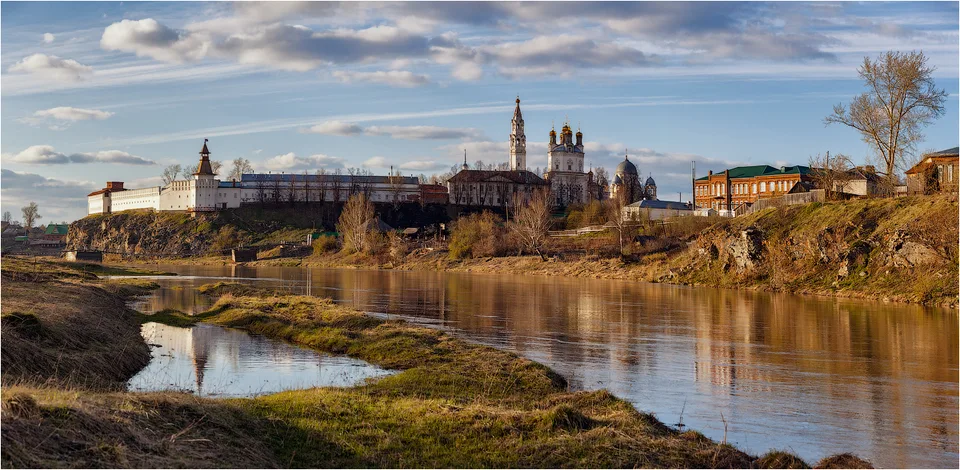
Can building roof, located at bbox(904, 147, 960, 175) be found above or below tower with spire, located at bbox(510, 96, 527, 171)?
below

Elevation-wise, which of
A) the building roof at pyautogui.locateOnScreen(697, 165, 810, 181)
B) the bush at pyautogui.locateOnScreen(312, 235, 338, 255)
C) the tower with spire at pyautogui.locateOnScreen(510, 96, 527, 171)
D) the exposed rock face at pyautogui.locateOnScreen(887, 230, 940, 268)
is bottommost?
the exposed rock face at pyautogui.locateOnScreen(887, 230, 940, 268)

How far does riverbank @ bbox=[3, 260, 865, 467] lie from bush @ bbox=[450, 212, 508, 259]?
70821 mm

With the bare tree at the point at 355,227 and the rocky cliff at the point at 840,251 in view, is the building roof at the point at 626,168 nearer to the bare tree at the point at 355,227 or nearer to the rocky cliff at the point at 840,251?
the bare tree at the point at 355,227

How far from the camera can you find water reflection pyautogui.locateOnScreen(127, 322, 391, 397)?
63.2ft

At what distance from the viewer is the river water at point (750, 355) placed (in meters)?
15.9

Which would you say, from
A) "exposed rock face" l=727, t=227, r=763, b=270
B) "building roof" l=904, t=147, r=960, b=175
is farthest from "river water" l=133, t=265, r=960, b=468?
"building roof" l=904, t=147, r=960, b=175

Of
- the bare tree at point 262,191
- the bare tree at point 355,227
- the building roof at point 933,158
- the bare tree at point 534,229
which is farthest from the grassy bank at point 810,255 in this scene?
the bare tree at point 262,191

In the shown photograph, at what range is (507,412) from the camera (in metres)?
14.7

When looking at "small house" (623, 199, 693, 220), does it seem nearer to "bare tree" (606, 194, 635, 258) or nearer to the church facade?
"bare tree" (606, 194, 635, 258)

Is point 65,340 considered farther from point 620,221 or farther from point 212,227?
point 212,227

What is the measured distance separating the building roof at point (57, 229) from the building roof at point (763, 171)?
144636mm

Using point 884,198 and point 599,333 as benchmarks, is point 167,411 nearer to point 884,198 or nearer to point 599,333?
point 599,333

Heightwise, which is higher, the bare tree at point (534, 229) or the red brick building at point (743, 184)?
the red brick building at point (743, 184)

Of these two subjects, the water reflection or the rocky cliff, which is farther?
the rocky cliff
